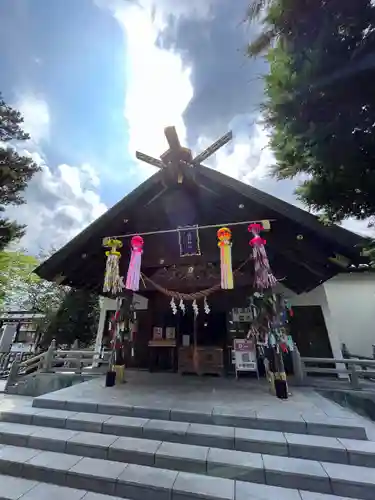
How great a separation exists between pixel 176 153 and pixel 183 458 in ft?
15.6

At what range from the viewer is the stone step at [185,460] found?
2.27m

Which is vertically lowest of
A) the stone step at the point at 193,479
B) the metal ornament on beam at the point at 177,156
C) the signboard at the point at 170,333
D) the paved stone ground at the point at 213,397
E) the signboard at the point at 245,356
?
the stone step at the point at 193,479

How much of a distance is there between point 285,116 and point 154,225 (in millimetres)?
3358

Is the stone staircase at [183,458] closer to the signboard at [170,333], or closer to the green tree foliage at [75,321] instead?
the signboard at [170,333]

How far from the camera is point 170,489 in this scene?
7.34ft

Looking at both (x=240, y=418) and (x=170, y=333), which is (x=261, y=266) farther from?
(x=170, y=333)

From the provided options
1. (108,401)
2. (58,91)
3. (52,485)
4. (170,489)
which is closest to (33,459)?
(52,485)

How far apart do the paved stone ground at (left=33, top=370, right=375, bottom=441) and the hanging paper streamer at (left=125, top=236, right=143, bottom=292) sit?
76.9 inches

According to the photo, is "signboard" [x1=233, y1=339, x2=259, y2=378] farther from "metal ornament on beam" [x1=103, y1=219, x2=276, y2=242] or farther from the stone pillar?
"metal ornament on beam" [x1=103, y1=219, x2=276, y2=242]

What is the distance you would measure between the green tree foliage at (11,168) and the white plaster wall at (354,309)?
11610 mm

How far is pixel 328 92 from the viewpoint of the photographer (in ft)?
9.68

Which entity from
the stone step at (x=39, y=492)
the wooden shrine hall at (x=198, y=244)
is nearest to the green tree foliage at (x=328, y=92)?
the wooden shrine hall at (x=198, y=244)

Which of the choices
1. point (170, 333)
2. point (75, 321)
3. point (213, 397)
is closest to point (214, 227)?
point (213, 397)

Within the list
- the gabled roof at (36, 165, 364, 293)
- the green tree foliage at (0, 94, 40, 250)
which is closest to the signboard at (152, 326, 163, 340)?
the gabled roof at (36, 165, 364, 293)
